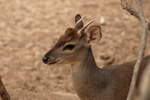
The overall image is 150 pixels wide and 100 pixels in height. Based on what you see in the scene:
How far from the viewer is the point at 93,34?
383cm

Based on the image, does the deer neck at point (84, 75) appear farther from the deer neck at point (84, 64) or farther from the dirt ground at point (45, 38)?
the dirt ground at point (45, 38)

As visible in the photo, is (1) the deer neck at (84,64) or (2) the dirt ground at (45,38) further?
(2) the dirt ground at (45,38)

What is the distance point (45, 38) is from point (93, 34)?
3.41m

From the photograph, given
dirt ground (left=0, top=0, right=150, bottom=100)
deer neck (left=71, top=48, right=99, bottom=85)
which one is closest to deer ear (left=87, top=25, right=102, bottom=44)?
deer neck (left=71, top=48, right=99, bottom=85)

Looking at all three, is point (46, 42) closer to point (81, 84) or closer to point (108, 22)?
point (108, 22)

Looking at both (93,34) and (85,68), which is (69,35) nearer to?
(93,34)

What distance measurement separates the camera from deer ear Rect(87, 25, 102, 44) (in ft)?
12.4

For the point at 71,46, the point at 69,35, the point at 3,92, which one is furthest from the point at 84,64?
the point at 3,92

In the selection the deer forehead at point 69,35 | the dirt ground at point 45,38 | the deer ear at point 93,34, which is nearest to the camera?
the deer forehead at point 69,35

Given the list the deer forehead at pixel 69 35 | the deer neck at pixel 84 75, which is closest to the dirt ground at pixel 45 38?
the deer neck at pixel 84 75

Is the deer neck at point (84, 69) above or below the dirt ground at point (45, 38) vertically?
above

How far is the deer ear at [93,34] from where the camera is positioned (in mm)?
3778

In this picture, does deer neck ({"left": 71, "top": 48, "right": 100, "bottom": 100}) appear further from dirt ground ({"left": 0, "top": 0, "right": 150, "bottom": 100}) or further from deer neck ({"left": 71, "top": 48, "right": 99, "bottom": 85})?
dirt ground ({"left": 0, "top": 0, "right": 150, "bottom": 100})

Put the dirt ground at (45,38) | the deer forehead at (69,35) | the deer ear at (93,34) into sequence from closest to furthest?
the deer forehead at (69,35)
the deer ear at (93,34)
the dirt ground at (45,38)
